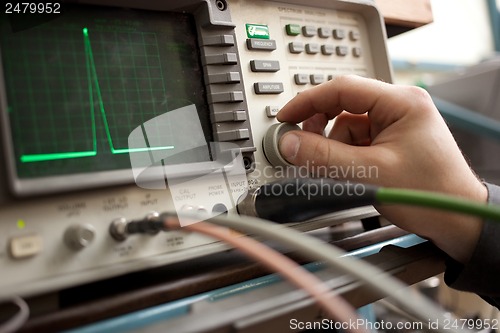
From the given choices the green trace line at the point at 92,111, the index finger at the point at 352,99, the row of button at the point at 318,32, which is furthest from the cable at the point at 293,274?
the row of button at the point at 318,32

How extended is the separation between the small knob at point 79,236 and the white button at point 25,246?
0.02 meters

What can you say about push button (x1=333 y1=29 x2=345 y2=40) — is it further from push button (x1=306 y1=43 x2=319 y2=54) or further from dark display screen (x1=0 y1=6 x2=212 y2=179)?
dark display screen (x1=0 y1=6 x2=212 y2=179)

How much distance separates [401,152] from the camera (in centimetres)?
50

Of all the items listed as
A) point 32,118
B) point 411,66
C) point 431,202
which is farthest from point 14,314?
point 411,66

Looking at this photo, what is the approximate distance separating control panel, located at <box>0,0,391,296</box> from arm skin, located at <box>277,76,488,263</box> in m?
0.04

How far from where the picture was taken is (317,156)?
51 centimetres

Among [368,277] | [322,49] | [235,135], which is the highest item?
[322,49]

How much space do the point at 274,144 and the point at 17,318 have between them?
0.32 m

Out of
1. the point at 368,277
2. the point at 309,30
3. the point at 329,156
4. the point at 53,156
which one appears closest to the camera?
the point at 368,277

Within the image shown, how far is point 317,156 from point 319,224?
85mm

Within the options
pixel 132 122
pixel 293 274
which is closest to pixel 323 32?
pixel 132 122

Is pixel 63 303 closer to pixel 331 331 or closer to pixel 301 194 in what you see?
pixel 301 194

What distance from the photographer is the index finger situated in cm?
53

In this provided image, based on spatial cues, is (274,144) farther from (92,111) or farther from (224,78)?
(92,111)
